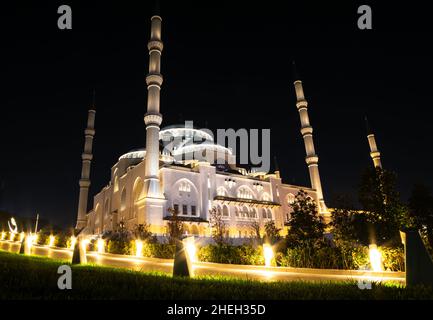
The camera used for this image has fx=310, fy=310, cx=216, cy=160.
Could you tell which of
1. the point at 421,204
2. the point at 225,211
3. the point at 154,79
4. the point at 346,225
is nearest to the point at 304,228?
the point at 346,225

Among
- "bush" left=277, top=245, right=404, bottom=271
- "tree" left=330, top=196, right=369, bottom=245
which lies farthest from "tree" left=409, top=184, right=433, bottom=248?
"bush" left=277, top=245, right=404, bottom=271

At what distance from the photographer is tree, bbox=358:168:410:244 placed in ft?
65.5

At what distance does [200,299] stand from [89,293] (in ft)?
5.90

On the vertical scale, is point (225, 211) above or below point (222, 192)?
below

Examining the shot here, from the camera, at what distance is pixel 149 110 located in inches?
1500

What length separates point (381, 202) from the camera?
20672 mm

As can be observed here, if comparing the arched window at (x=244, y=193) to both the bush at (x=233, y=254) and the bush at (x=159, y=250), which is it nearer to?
the bush at (x=159, y=250)

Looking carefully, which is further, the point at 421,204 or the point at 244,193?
the point at 244,193

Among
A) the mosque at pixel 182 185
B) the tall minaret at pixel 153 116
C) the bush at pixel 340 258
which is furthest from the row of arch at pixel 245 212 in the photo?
the bush at pixel 340 258

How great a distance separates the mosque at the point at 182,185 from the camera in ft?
123

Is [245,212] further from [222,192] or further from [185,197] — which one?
[185,197]

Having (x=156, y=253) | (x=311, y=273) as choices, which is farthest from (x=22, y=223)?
(x=311, y=273)

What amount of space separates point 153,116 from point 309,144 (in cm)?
2726
